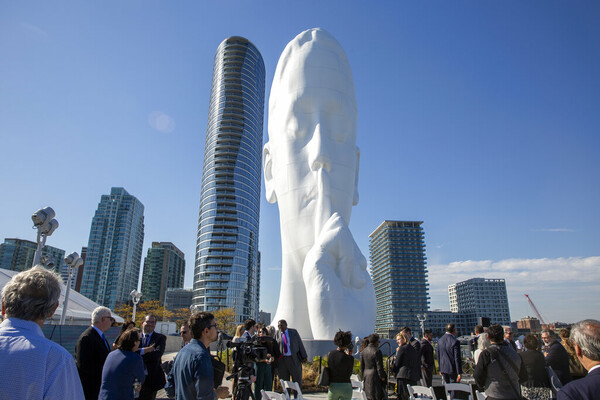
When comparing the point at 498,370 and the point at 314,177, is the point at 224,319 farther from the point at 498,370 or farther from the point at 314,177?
the point at 498,370

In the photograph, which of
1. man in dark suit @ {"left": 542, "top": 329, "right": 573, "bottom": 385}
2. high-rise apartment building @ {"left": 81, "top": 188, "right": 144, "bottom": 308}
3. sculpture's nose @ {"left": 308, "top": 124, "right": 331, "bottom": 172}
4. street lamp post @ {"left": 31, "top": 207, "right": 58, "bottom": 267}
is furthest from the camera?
high-rise apartment building @ {"left": 81, "top": 188, "right": 144, "bottom": 308}

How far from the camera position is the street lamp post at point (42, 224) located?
313 inches

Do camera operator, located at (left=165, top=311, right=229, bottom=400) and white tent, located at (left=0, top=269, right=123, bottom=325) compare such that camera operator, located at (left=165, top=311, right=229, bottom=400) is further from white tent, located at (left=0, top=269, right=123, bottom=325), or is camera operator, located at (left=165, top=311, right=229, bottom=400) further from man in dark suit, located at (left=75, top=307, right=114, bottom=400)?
white tent, located at (left=0, top=269, right=123, bottom=325)

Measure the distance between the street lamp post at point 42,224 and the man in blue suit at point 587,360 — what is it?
9.01 metres

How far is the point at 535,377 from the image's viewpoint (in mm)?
4430

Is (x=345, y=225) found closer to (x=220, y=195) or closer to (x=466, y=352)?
(x=466, y=352)

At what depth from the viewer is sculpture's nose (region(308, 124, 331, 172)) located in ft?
42.1

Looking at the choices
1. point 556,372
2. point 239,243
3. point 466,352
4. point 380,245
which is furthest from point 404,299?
point 556,372

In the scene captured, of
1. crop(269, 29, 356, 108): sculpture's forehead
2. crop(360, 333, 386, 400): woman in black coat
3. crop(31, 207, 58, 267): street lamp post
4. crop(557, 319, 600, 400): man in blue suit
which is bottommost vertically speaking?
crop(360, 333, 386, 400): woman in black coat

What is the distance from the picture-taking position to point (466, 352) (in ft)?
45.5

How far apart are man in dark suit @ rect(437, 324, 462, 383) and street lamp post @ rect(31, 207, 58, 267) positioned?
8.06m

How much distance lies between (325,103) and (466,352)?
10500 millimetres

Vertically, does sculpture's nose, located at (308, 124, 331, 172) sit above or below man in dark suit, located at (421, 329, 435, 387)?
above

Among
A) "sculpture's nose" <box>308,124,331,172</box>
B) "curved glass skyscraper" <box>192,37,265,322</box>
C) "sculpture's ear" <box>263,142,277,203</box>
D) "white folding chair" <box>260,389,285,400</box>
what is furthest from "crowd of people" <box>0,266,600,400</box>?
"curved glass skyscraper" <box>192,37,265,322</box>
